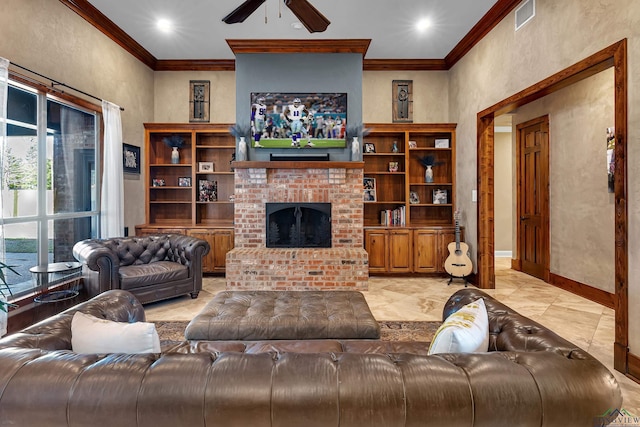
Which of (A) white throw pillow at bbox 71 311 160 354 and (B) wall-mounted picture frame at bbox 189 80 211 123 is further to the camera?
(B) wall-mounted picture frame at bbox 189 80 211 123

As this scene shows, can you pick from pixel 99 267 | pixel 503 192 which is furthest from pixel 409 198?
pixel 99 267

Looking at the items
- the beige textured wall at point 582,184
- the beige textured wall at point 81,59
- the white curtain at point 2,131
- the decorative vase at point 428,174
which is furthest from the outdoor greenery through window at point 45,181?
the beige textured wall at point 582,184

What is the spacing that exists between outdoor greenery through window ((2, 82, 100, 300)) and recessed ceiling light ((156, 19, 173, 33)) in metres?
1.39

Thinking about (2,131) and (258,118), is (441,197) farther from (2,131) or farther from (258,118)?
(2,131)

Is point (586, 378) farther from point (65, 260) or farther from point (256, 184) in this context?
point (65, 260)

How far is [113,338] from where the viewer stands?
1251mm

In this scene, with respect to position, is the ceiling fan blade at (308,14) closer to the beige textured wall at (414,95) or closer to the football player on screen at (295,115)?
the football player on screen at (295,115)

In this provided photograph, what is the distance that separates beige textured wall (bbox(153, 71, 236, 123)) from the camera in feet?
18.7

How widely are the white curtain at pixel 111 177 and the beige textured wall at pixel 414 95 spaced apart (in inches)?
141

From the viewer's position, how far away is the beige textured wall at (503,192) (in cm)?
734

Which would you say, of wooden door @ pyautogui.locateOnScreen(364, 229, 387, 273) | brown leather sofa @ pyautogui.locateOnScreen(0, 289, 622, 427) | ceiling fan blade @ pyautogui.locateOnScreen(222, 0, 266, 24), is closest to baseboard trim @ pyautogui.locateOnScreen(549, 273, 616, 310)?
wooden door @ pyautogui.locateOnScreen(364, 229, 387, 273)

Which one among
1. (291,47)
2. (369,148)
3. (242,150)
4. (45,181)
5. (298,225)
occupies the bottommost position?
(298,225)

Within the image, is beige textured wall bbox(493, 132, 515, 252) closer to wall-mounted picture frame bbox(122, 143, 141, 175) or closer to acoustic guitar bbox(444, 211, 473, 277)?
acoustic guitar bbox(444, 211, 473, 277)

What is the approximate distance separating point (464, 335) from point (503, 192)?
7.00 metres
